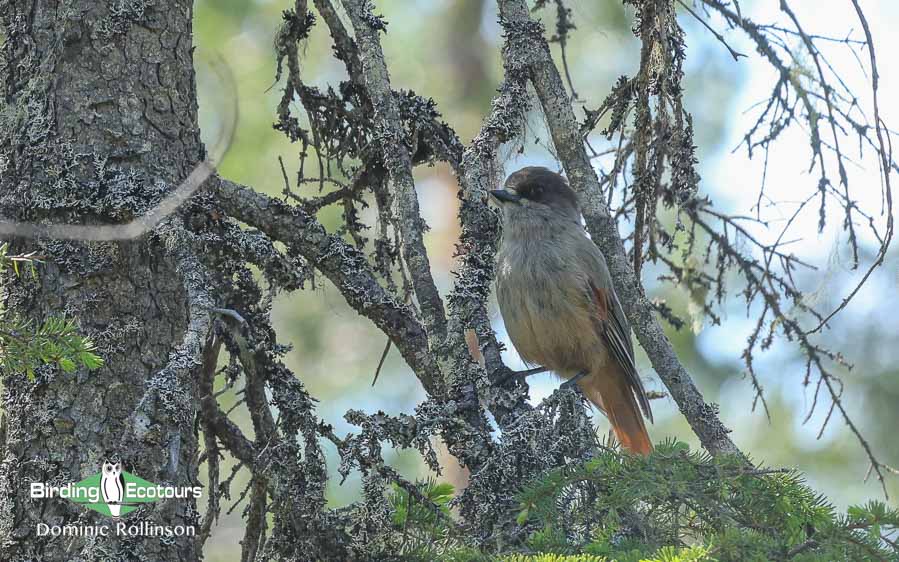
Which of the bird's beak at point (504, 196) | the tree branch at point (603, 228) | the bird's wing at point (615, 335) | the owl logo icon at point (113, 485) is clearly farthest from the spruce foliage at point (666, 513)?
the bird's wing at point (615, 335)

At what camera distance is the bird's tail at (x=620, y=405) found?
5.02m

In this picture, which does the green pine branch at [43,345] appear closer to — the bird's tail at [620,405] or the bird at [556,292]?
the bird at [556,292]

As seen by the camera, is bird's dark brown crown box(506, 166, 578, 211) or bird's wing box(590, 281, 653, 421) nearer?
bird's wing box(590, 281, 653, 421)

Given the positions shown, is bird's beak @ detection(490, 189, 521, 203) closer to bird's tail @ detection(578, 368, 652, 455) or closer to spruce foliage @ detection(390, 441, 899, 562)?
bird's tail @ detection(578, 368, 652, 455)

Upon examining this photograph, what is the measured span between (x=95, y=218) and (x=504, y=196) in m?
2.07

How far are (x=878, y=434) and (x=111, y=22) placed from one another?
336 inches

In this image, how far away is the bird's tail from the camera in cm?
502

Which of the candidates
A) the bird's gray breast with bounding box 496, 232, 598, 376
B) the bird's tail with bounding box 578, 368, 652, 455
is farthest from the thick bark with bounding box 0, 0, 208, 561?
the bird's tail with bounding box 578, 368, 652, 455

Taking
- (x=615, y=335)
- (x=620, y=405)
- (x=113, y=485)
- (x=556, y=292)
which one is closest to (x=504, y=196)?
(x=556, y=292)

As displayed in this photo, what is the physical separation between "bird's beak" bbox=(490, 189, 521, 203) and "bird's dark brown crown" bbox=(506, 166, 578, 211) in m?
0.11

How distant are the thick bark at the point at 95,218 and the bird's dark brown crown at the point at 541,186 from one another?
1.98 m

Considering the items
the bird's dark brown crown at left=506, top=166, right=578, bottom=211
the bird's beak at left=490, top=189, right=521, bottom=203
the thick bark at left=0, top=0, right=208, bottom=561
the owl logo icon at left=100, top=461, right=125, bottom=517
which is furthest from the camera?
the bird's dark brown crown at left=506, top=166, right=578, bottom=211

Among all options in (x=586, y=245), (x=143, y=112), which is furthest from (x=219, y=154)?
(x=586, y=245)

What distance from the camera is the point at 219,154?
151 inches
